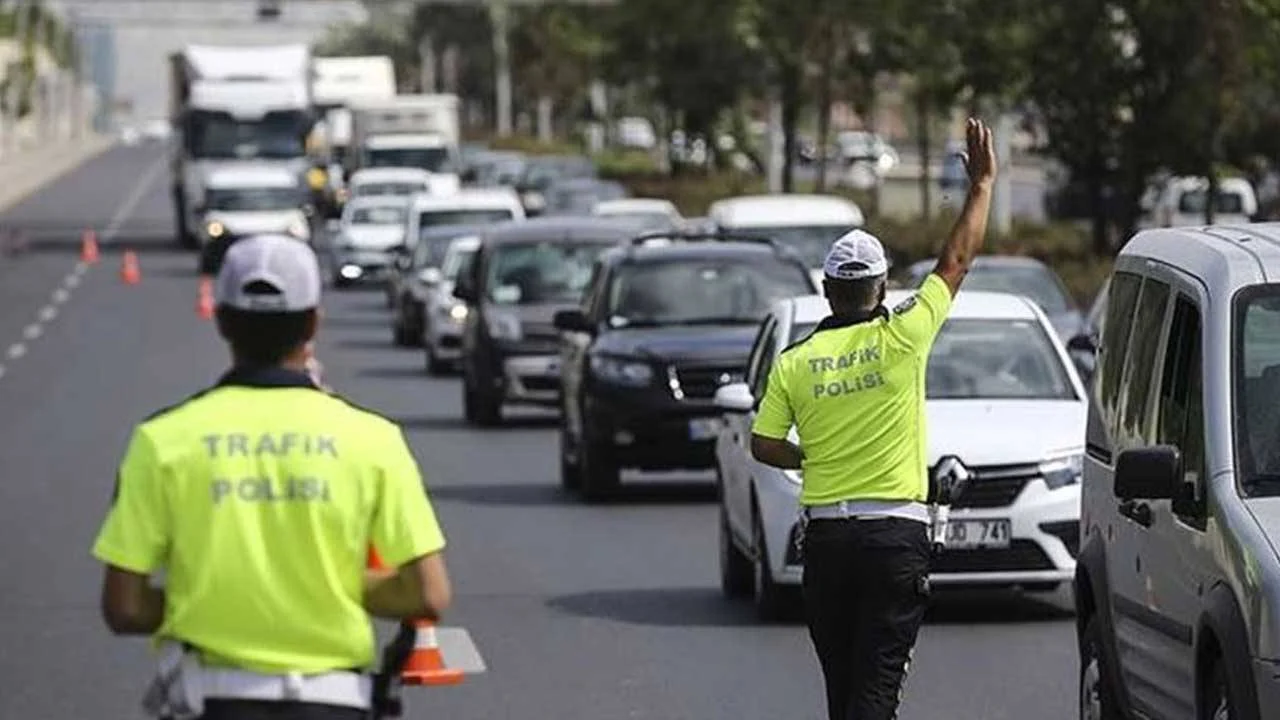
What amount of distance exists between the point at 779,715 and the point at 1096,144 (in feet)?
93.8

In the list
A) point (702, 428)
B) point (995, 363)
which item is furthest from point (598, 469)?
point (995, 363)

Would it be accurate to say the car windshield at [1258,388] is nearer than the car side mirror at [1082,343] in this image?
Yes

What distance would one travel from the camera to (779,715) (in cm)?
1326

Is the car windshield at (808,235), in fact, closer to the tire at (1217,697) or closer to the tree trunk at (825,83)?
the tree trunk at (825,83)

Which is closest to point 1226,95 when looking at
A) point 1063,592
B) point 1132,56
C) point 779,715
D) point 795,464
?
point 1132,56

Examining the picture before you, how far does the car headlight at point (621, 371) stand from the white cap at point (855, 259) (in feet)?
42.2

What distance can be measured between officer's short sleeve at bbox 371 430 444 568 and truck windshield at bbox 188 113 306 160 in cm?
5849

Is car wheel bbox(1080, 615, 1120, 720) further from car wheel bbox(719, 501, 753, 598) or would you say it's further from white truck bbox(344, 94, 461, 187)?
white truck bbox(344, 94, 461, 187)

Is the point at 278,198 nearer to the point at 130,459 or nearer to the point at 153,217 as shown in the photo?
the point at 153,217

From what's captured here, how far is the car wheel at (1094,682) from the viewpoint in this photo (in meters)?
11.0

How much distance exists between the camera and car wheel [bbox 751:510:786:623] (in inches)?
628

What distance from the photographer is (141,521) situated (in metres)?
6.58

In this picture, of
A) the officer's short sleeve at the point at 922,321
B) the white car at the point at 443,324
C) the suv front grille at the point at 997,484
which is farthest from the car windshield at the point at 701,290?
the officer's short sleeve at the point at 922,321

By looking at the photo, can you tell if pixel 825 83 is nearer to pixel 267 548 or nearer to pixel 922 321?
pixel 922 321
